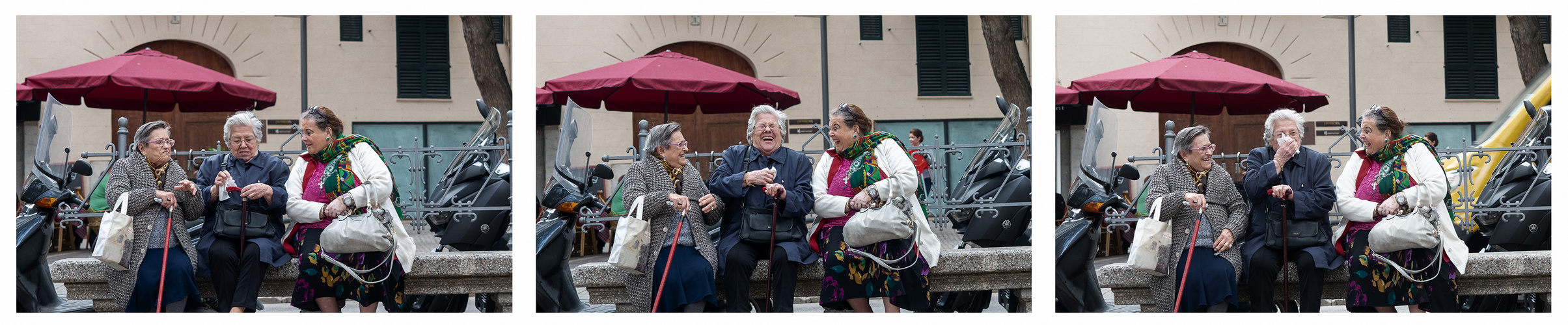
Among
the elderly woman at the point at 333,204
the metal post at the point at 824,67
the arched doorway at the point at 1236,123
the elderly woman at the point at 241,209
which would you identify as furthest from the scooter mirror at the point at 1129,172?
the elderly woman at the point at 241,209

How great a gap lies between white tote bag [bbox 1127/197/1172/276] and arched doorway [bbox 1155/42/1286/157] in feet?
1.13

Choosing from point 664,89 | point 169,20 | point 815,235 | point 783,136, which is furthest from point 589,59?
point 169,20

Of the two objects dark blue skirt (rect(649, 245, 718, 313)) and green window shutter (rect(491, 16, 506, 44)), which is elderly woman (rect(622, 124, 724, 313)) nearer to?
dark blue skirt (rect(649, 245, 718, 313))

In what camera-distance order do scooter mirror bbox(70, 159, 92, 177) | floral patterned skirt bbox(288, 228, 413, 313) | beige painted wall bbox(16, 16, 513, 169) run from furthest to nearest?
beige painted wall bbox(16, 16, 513, 169) → scooter mirror bbox(70, 159, 92, 177) → floral patterned skirt bbox(288, 228, 413, 313)

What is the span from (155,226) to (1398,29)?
5333 millimetres

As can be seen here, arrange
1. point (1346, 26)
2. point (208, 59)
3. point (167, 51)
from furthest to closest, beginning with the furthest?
point (208, 59) → point (167, 51) → point (1346, 26)

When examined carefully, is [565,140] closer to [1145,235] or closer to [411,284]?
[411,284]

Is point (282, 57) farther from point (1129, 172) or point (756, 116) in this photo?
point (1129, 172)

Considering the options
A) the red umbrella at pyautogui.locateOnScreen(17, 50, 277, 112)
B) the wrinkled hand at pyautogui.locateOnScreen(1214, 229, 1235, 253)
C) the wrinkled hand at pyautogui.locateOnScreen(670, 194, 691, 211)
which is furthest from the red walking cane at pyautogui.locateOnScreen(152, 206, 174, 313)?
the wrinkled hand at pyautogui.locateOnScreen(1214, 229, 1235, 253)

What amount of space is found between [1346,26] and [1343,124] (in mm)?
705

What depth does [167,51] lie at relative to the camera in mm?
4945

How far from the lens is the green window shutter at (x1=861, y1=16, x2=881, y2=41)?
15.0ft

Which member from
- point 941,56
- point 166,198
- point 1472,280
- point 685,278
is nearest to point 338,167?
point 166,198

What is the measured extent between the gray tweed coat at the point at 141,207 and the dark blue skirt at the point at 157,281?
0.7 inches
